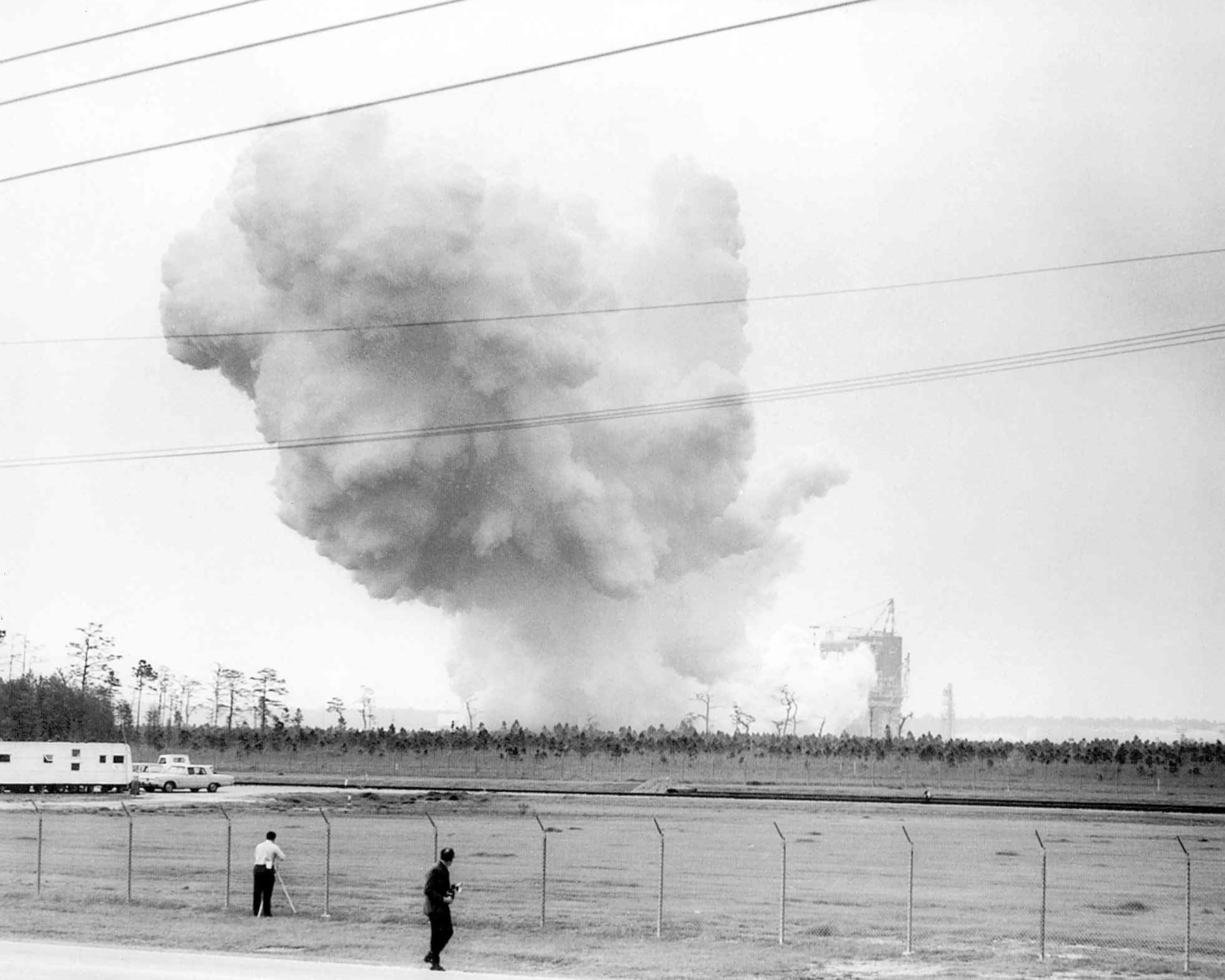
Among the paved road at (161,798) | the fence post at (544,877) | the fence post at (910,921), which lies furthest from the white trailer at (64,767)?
the fence post at (910,921)

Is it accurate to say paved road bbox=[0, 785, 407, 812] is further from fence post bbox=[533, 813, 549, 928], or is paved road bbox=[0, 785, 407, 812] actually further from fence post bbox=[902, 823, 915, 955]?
fence post bbox=[902, 823, 915, 955]

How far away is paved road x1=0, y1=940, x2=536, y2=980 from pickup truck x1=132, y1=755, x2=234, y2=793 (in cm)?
4635

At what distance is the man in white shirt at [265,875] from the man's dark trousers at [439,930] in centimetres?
564

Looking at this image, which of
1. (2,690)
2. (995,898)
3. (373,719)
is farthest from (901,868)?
(373,719)

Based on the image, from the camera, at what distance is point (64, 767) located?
2562 inches

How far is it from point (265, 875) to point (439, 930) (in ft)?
21.6

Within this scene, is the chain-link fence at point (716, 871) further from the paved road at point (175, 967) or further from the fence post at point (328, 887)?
the paved road at point (175, 967)

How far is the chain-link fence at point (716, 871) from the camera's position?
25438 millimetres

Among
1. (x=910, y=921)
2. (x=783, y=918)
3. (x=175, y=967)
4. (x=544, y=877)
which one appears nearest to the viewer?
(x=175, y=967)

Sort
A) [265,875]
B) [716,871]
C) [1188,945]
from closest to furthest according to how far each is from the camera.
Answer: [1188,945]
[265,875]
[716,871]

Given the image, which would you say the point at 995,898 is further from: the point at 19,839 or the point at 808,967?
the point at 19,839

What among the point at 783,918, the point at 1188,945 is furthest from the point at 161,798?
the point at 1188,945

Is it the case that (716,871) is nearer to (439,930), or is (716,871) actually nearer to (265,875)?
(265,875)

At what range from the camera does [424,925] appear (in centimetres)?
2523
